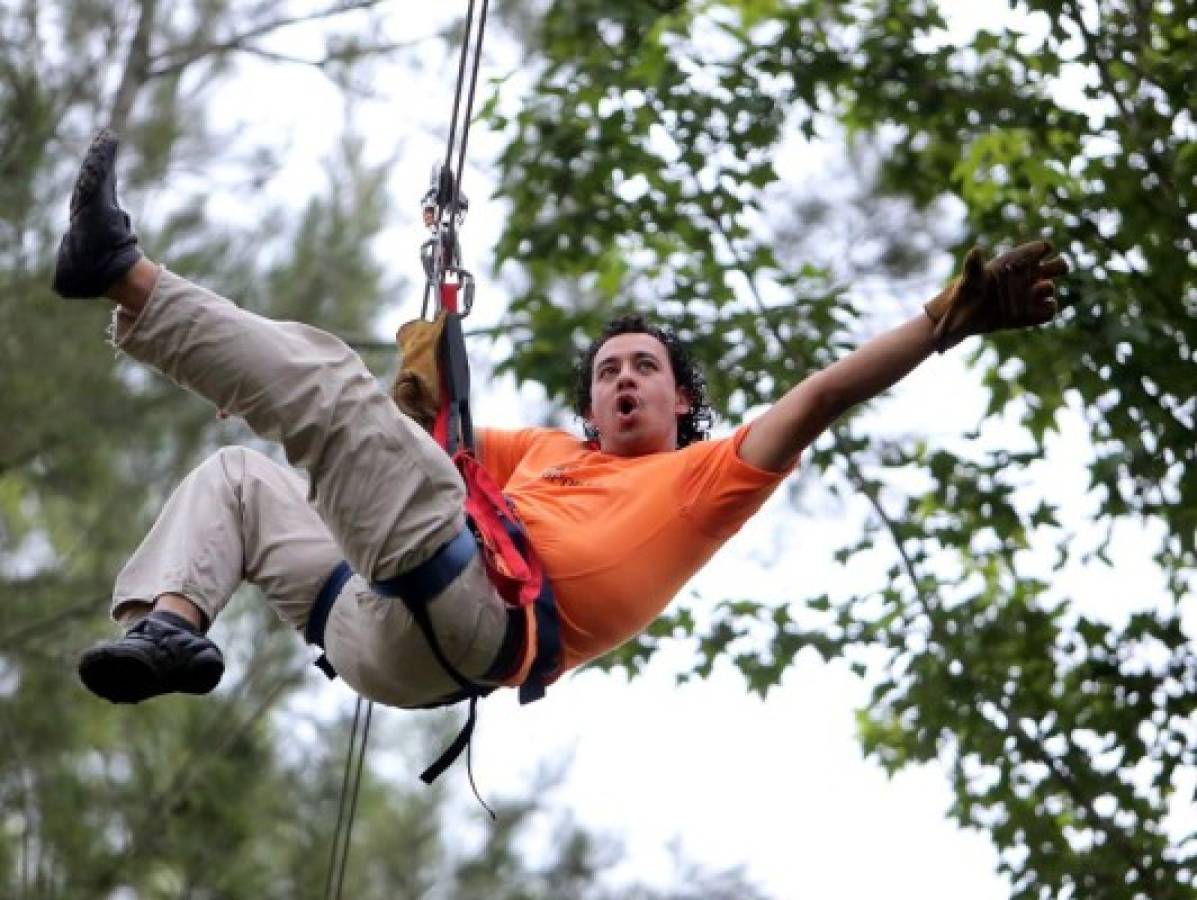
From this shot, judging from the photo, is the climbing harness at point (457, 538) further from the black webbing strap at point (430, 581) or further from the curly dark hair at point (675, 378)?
the curly dark hair at point (675, 378)

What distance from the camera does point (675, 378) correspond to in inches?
191

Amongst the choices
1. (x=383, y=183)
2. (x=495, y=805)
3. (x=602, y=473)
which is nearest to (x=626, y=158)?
(x=602, y=473)

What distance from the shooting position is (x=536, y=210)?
25.0 feet

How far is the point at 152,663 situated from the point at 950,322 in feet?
4.65

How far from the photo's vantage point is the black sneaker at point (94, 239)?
12.5 ft

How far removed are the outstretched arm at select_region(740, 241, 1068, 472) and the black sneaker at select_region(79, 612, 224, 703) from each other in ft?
3.56

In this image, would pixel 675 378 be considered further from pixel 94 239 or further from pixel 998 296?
pixel 94 239

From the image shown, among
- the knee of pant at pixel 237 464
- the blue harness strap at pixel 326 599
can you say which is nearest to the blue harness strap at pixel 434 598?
the blue harness strap at pixel 326 599

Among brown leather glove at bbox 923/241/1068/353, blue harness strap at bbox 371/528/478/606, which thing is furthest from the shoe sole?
brown leather glove at bbox 923/241/1068/353

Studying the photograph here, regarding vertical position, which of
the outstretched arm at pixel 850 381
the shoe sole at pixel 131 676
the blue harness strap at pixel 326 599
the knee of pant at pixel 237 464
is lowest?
the shoe sole at pixel 131 676

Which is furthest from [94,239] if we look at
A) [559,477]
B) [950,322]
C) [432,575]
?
[950,322]

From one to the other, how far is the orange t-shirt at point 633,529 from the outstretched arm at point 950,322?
24 centimetres

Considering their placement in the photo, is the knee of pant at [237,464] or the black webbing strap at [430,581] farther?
the knee of pant at [237,464]

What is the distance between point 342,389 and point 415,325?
0.39 meters
